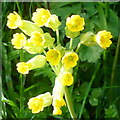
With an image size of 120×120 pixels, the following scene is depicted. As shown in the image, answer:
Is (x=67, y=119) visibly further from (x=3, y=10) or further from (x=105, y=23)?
(x=3, y=10)

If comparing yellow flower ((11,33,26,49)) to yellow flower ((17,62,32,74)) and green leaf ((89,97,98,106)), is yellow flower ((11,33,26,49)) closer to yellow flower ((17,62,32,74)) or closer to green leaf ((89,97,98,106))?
yellow flower ((17,62,32,74))

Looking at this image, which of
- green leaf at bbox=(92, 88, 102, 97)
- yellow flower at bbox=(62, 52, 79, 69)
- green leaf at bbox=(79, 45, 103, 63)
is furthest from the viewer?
green leaf at bbox=(92, 88, 102, 97)

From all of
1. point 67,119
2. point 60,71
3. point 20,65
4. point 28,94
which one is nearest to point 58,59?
point 60,71

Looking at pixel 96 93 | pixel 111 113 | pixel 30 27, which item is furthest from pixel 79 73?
pixel 30 27

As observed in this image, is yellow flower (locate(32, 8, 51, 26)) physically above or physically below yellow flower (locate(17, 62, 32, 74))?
above

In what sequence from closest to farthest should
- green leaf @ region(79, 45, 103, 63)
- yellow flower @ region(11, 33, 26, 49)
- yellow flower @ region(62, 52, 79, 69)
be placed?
1. yellow flower @ region(62, 52, 79, 69)
2. yellow flower @ region(11, 33, 26, 49)
3. green leaf @ region(79, 45, 103, 63)

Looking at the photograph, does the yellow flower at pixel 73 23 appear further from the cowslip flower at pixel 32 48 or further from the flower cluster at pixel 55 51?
the cowslip flower at pixel 32 48

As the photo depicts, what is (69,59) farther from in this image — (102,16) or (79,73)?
(79,73)

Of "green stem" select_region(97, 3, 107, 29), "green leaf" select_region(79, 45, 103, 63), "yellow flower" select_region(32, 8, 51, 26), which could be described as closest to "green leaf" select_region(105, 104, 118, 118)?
"green leaf" select_region(79, 45, 103, 63)

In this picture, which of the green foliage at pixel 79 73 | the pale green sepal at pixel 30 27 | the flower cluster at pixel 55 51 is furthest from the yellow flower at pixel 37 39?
the green foliage at pixel 79 73
